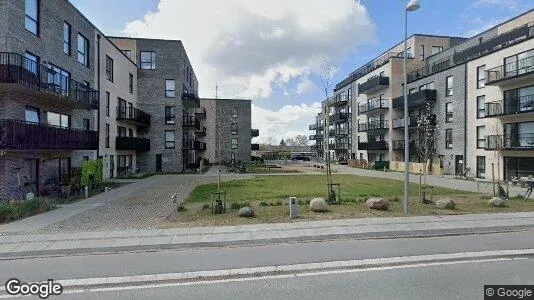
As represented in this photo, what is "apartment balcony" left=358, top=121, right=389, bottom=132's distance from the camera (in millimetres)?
44875

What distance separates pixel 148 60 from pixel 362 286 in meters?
35.9

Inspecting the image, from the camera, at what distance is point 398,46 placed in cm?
4928

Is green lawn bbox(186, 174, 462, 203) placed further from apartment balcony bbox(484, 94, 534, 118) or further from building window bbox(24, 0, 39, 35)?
building window bbox(24, 0, 39, 35)

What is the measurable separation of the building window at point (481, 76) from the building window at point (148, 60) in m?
31.6

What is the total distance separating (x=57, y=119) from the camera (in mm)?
19812

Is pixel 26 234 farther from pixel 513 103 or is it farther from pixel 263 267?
pixel 513 103

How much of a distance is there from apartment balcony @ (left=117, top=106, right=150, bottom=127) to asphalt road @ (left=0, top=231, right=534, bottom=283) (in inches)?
977

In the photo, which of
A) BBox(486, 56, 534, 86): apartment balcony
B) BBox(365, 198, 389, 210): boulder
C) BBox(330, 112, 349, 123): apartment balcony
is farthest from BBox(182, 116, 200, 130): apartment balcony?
BBox(486, 56, 534, 86): apartment balcony

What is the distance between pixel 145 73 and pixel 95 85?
11.8m

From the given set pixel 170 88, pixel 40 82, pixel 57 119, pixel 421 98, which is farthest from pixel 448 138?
pixel 40 82

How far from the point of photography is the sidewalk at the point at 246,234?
332 inches

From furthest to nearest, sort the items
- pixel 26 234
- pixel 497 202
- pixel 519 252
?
pixel 497 202
pixel 26 234
pixel 519 252

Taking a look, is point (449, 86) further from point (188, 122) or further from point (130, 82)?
point (130, 82)

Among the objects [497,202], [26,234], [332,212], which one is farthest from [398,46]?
[26,234]
